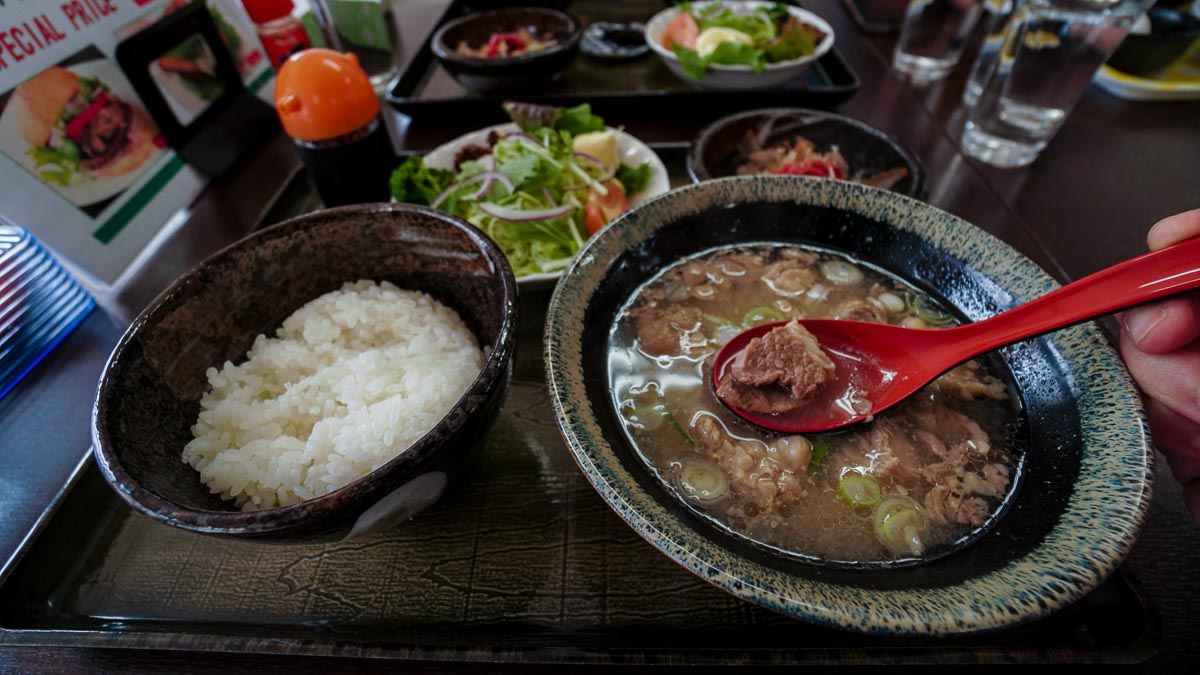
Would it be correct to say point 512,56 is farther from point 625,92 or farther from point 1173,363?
point 1173,363

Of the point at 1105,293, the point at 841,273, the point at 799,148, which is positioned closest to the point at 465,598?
the point at 841,273

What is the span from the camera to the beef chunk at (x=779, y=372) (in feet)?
4.35

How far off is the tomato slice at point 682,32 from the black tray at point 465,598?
265cm

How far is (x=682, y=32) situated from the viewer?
3178 mm

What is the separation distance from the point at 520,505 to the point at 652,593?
0.40 meters

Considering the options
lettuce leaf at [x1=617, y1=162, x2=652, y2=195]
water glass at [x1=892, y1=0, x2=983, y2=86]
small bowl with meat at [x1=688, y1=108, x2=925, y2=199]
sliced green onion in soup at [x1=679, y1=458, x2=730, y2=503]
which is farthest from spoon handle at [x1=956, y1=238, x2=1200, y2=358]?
water glass at [x1=892, y1=0, x2=983, y2=86]

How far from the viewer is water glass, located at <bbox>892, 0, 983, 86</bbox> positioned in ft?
10.0

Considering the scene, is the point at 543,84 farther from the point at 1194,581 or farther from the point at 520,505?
the point at 1194,581

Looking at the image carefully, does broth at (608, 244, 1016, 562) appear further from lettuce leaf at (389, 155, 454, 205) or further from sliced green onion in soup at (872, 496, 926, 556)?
lettuce leaf at (389, 155, 454, 205)

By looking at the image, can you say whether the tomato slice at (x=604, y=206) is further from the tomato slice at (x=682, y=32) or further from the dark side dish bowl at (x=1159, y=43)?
the dark side dish bowl at (x=1159, y=43)

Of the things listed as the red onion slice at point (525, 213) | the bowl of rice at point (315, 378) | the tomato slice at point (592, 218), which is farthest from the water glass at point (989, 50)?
the bowl of rice at point (315, 378)

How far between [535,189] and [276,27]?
1.90m

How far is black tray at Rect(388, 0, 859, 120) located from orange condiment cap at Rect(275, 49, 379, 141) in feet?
2.71

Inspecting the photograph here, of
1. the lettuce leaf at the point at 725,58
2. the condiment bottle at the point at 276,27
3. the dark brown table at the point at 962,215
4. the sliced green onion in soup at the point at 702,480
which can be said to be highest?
the condiment bottle at the point at 276,27
